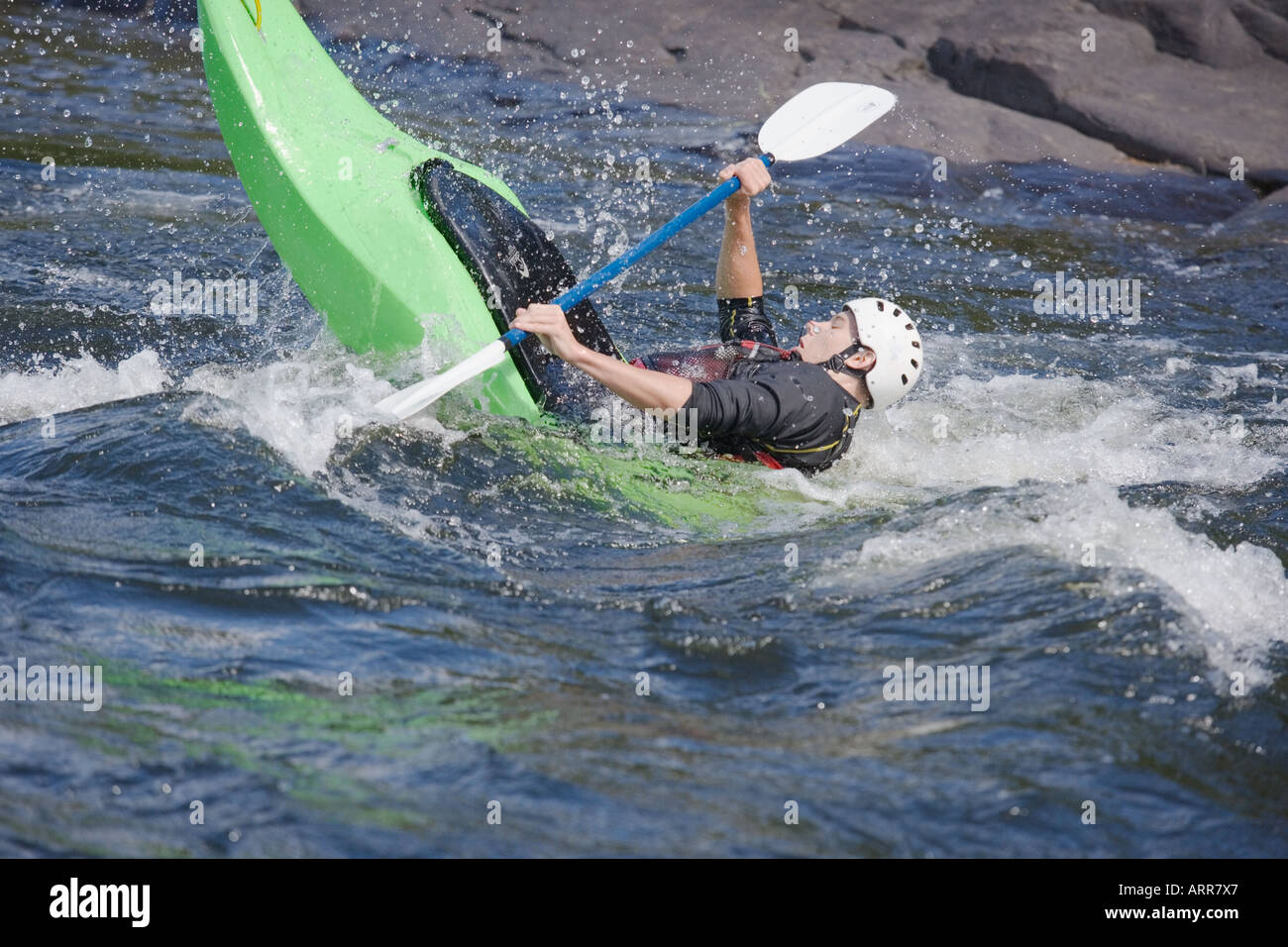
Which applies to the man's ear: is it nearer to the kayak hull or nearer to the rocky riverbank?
the kayak hull

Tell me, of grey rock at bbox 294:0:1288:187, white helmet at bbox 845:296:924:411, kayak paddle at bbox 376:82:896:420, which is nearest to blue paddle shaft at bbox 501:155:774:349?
kayak paddle at bbox 376:82:896:420

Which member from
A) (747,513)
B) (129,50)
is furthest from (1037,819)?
(129,50)

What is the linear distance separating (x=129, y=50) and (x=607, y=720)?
10.8 meters

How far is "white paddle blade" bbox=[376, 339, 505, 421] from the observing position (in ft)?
13.5

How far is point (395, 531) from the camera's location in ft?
12.4

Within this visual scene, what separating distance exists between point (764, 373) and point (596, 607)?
46.2 inches

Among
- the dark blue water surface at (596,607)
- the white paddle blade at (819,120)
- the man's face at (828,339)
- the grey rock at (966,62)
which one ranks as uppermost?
the grey rock at (966,62)

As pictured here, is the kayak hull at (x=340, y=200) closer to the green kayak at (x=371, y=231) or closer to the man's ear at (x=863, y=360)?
the green kayak at (x=371, y=231)

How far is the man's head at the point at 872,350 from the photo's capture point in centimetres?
445

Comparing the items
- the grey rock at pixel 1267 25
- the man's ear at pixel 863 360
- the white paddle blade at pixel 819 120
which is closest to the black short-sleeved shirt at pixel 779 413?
the man's ear at pixel 863 360

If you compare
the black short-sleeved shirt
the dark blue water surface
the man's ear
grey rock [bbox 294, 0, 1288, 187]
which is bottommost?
the dark blue water surface

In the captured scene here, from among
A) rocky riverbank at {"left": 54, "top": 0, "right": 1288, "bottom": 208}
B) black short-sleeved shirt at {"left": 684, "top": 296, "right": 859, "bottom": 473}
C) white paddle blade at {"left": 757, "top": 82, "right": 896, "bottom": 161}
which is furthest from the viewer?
rocky riverbank at {"left": 54, "top": 0, "right": 1288, "bottom": 208}

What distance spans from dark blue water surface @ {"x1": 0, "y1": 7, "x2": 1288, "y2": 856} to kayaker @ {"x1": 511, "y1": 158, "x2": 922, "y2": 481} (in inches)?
7.5
